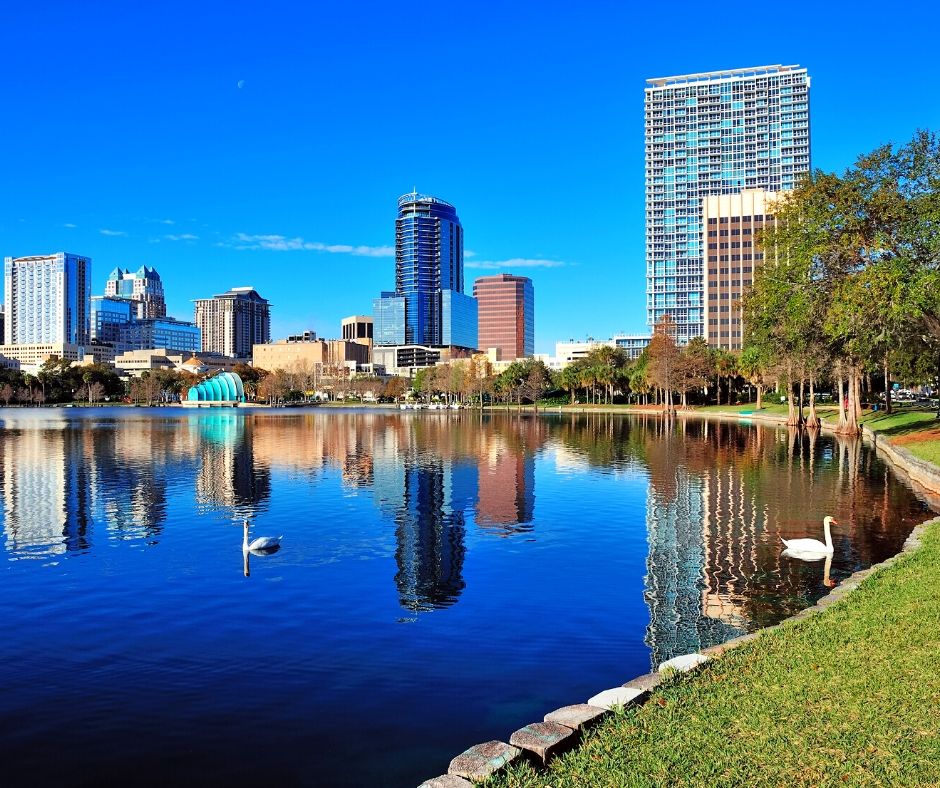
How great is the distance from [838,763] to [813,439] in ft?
183

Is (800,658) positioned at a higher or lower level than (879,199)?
lower

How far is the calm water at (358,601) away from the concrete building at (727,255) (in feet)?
532

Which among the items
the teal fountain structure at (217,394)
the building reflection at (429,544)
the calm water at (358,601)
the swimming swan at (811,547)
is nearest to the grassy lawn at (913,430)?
the calm water at (358,601)

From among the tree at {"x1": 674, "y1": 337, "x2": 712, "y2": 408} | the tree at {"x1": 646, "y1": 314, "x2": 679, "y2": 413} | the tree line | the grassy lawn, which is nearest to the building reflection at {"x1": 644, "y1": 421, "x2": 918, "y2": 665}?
the grassy lawn

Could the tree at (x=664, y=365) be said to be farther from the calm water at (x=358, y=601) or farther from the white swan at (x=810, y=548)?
the white swan at (x=810, y=548)

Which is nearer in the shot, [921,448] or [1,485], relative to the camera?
[1,485]

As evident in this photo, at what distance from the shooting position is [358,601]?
50.9 feet

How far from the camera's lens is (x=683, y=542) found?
2111 centimetres

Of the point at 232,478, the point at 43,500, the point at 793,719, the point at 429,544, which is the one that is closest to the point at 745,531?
the point at 429,544

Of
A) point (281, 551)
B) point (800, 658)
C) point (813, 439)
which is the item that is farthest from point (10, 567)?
point (813, 439)

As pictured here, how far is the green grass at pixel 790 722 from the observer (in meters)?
6.67

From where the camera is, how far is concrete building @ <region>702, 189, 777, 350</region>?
188375mm

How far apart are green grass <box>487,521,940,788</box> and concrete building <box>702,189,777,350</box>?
188 m

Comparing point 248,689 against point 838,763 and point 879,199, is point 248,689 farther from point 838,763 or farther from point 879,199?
point 879,199
